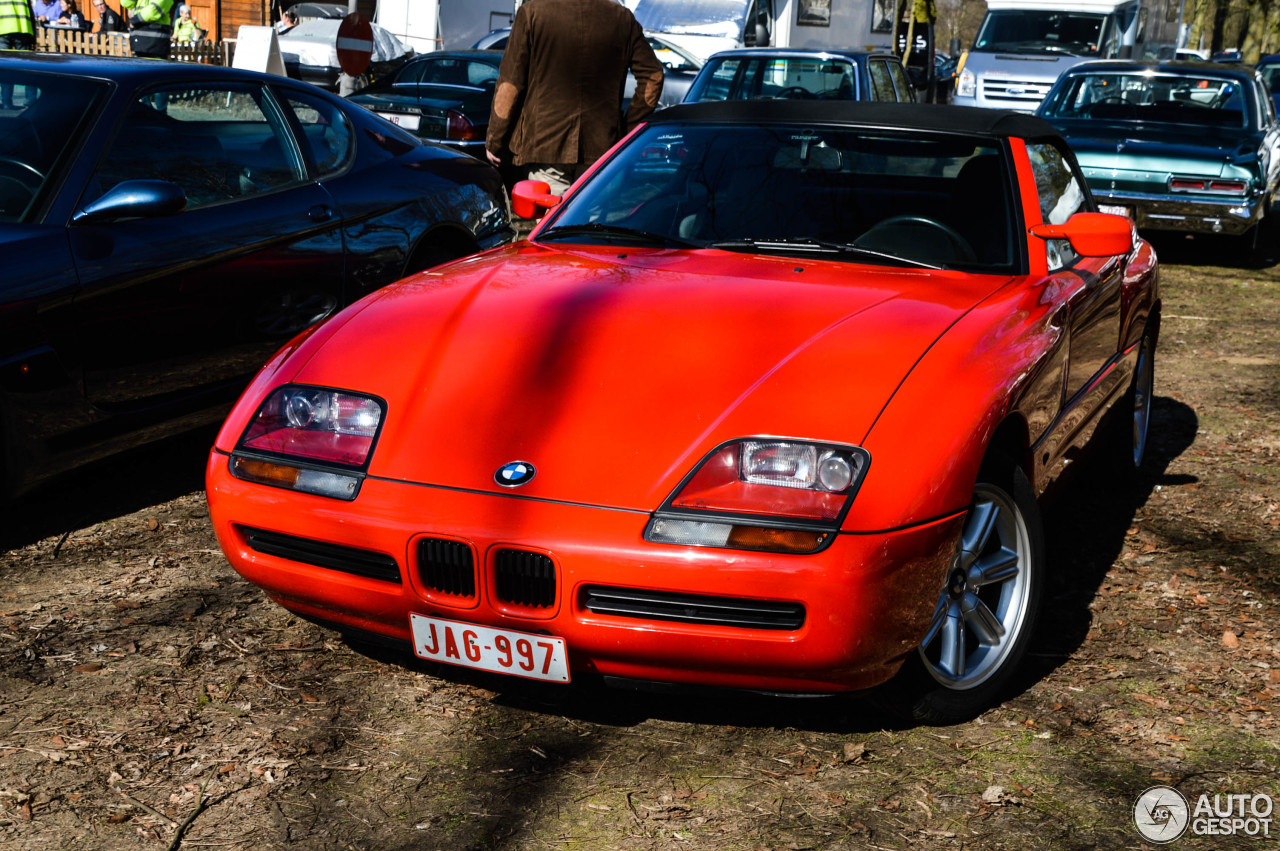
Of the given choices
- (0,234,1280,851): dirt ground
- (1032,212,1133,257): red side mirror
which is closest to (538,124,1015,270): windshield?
(1032,212,1133,257): red side mirror

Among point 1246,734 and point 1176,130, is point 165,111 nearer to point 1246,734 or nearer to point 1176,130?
point 1246,734

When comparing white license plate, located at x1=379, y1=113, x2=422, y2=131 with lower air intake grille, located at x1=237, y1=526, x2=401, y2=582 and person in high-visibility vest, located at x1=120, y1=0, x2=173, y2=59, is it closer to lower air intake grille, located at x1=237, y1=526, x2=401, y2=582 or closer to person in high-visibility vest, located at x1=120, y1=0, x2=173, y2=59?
person in high-visibility vest, located at x1=120, y1=0, x2=173, y2=59

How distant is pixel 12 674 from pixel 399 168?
9.70 ft

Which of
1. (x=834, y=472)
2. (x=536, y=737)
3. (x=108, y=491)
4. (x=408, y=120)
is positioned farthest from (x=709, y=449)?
(x=408, y=120)

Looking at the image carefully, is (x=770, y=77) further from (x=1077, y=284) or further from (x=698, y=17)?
(x=698, y=17)

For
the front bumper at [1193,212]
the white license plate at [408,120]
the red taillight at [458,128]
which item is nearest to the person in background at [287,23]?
the white license plate at [408,120]

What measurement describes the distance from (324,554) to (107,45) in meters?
18.3

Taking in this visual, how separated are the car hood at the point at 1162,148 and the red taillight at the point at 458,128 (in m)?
4.88

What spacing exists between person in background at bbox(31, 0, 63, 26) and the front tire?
19319 millimetres

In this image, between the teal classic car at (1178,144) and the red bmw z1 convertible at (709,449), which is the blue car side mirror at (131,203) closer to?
the red bmw z1 convertible at (709,449)

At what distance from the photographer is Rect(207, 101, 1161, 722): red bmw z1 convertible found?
8.61 ft

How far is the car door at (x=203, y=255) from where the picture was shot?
416 centimetres

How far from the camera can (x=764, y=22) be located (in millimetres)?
21609

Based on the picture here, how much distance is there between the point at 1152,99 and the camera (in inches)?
450
